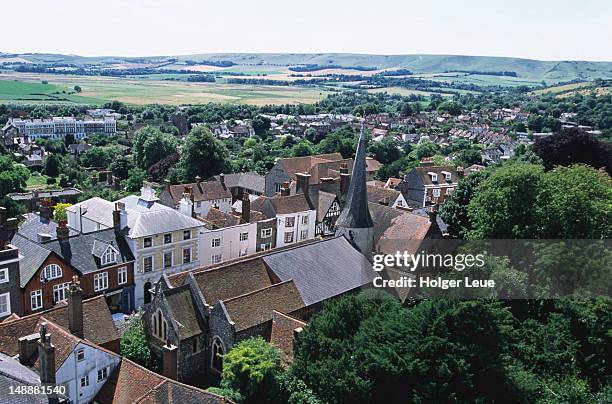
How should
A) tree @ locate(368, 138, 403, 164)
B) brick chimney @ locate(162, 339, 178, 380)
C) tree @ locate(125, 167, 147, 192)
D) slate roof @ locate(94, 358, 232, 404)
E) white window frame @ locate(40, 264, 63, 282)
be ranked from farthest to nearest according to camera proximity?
tree @ locate(368, 138, 403, 164) < tree @ locate(125, 167, 147, 192) < white window frame @ locate(40, 264, 63, 282) < brick chimney @ locate(162, 339, 178, 380) < slate roof @ locate(94, 358, 232, 404)

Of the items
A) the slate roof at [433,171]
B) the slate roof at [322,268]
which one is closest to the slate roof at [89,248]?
the slate roof at [322,268]

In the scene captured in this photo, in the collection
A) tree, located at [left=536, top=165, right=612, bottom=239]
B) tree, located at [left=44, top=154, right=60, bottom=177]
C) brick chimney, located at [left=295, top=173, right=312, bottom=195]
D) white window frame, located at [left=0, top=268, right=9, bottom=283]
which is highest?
tree, located at [left=536, top=165, right=612, bottom=239]

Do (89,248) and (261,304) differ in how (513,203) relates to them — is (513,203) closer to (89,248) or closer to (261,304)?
(261,304)

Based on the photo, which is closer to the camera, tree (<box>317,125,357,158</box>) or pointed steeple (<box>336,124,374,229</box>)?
pointed steeple (<box>336,124,374,229</box>)

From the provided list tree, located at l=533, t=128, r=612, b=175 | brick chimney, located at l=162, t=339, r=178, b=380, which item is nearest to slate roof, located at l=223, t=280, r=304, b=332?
brick chimney, located at l=162, t=339, r=178, b=380

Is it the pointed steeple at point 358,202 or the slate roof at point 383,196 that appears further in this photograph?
the slate roof at point 383,196

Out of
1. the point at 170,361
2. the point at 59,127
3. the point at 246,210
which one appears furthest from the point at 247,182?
the point at 59,127

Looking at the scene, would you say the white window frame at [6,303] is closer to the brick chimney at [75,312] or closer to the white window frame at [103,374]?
the brick chimney at [75,312]

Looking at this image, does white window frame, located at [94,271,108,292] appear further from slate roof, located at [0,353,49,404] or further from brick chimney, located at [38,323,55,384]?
brick chimney, located at [38,323,55,384]
